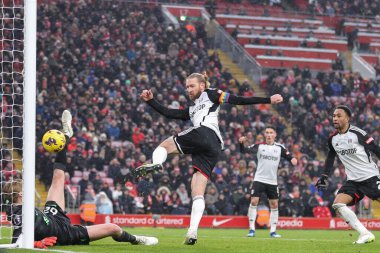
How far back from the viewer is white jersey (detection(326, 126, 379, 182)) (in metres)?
14.4

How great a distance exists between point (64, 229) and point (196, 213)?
6.39 ft

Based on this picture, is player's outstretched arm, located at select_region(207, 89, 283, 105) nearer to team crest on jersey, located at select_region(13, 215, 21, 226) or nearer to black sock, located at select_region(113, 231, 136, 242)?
black sock, located at select_region(113, 231, 136, 242)

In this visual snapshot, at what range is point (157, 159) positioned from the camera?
40.0 ft

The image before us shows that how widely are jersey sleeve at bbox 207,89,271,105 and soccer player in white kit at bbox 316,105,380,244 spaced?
7.72 feet

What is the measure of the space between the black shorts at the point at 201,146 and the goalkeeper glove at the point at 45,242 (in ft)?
7.95

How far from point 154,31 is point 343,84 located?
8.96 meters

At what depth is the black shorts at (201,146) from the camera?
12.8m

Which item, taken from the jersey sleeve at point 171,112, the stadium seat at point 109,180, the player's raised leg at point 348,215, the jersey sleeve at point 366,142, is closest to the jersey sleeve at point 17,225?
the jersey sleeve at point 171,112

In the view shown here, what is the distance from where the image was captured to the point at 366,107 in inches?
1497

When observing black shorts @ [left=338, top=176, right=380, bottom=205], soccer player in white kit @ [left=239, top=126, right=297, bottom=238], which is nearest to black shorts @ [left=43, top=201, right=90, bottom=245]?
black shorts @ [left=338, top=176, right=380, bottom=205]

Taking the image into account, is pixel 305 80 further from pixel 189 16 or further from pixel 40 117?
pixel 40 117

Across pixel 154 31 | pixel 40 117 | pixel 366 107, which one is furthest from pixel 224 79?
pixel 40 117

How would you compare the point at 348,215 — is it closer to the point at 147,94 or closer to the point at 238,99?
the point at 238,99

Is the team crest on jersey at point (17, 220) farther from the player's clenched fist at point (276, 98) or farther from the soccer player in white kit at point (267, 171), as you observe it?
the soccer player in white kit at point (267, 171)
